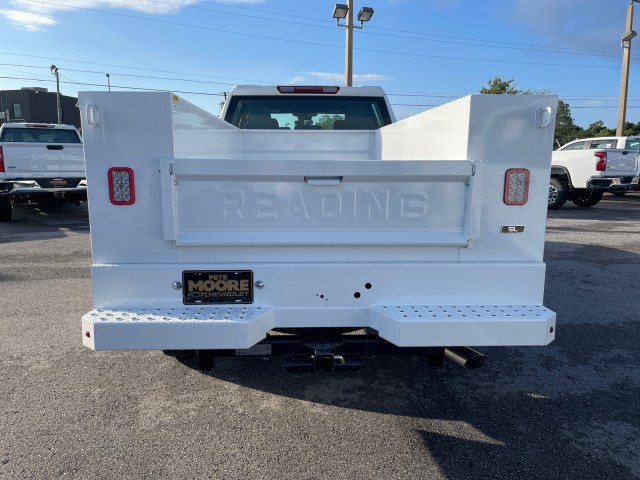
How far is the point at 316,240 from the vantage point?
259 cm

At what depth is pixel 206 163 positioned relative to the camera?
2479 mm

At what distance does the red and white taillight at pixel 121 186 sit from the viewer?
2.53 m

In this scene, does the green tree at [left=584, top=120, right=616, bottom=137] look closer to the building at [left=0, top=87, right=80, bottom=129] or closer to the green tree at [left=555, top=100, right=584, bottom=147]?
the green tree at [left=555, top=100, right=584, bottom=147]

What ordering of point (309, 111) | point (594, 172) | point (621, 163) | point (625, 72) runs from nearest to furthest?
point (309, 111)
point (594, 172)
point (621, 163)
point (625, 72)

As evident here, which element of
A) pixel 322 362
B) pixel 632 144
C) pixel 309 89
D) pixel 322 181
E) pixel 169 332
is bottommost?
pixel 322 362

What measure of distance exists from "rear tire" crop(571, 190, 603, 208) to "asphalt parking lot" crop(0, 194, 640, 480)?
12.6m

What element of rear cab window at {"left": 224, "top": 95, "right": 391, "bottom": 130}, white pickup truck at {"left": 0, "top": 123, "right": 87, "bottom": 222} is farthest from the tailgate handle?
white pickup truck at {"left": 0, "top": 123, "right": 87, "bottom": 222}

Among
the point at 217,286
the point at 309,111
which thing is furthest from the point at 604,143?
the point at 217,286

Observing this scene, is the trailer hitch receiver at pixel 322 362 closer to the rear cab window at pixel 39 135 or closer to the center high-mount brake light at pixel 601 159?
the rear cab window at pixel 39 135

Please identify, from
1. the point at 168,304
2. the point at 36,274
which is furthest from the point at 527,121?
the point at 36,274

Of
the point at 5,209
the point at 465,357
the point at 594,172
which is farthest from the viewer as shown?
the point at 594,172

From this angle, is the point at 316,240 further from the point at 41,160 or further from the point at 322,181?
the point at 41,160

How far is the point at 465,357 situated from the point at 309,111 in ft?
13.3

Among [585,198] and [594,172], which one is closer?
[594,172]
